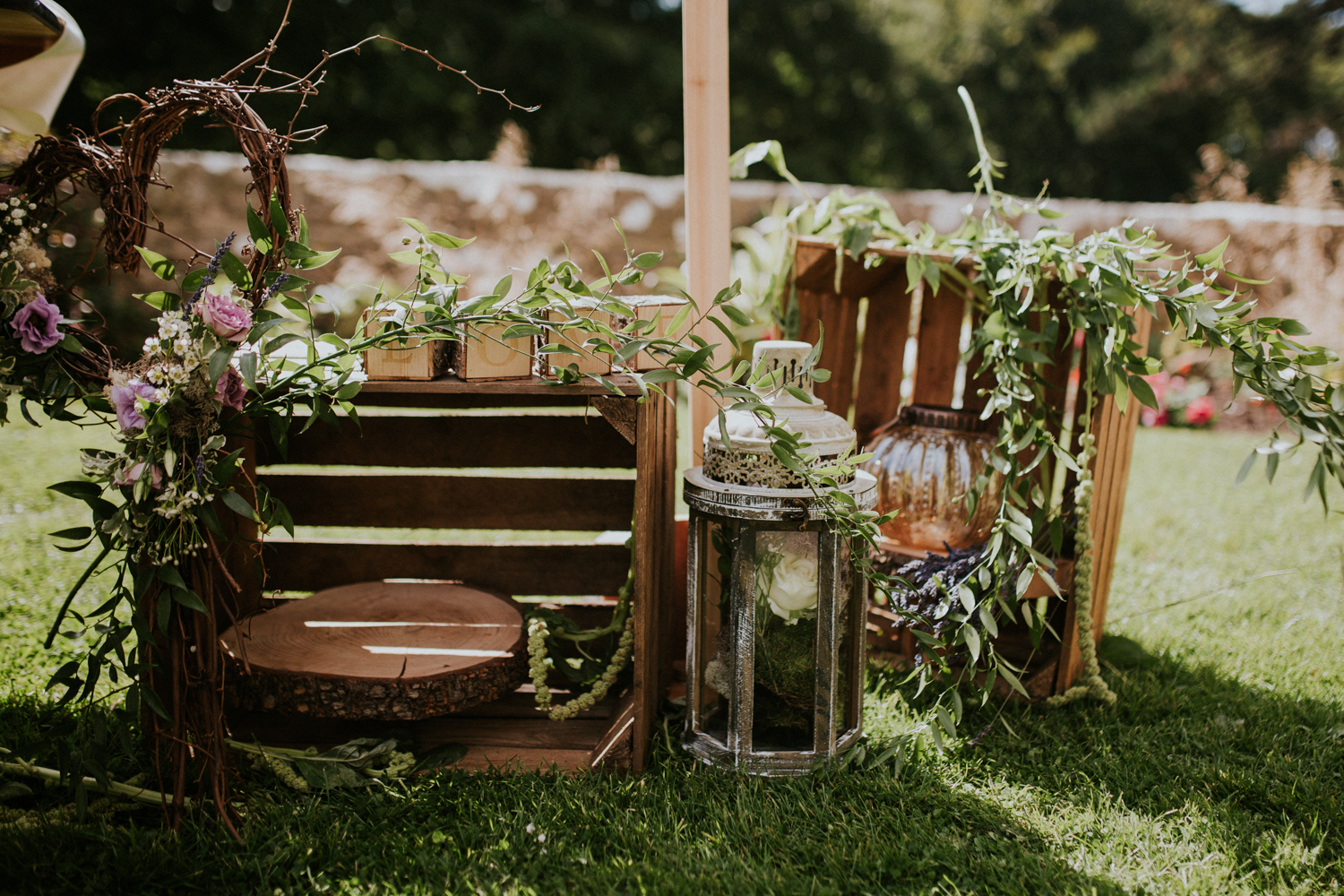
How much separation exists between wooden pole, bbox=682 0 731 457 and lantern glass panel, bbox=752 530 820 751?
1.74 feet

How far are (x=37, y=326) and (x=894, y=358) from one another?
2.14 meters

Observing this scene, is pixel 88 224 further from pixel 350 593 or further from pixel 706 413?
pixel 706 413

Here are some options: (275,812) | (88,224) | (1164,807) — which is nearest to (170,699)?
(275,812)

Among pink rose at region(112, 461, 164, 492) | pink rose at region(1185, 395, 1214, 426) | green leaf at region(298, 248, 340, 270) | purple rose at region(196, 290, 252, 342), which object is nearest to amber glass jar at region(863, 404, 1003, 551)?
green leaf at region(298, 248, 340, 270)

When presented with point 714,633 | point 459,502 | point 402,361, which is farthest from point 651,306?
point 459,502

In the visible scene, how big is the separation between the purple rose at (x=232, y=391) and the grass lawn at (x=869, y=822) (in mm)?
806

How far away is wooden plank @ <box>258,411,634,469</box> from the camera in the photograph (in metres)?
2.39

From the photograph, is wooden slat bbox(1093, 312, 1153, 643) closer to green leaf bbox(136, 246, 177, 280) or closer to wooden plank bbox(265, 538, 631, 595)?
wooden plank bbox(265, 538, 631, 595)

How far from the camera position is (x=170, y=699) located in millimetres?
1706

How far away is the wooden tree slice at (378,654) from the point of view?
183cm

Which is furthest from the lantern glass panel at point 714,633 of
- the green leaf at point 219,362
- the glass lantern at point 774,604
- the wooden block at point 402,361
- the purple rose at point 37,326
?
the purple rose at point 37,326

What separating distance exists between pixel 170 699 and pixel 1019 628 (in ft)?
6.91

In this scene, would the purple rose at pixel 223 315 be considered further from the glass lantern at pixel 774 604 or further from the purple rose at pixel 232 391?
the glass lantern at pixel 774 604

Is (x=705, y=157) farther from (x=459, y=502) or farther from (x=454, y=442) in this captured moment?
(x=459, y=502)
